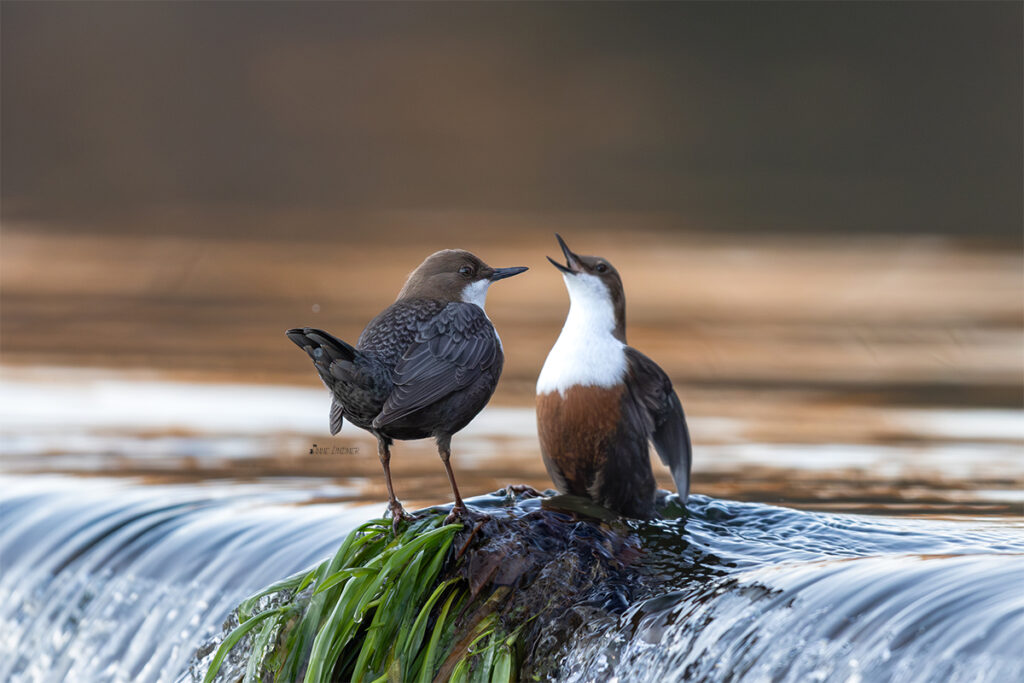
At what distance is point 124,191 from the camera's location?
92.5ft

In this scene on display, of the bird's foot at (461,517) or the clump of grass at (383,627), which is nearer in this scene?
the clump of grass at (383,627)

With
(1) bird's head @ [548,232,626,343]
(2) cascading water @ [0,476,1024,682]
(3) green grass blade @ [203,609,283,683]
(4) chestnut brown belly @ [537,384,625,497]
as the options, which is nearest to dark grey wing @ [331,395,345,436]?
(3) green grass blade @ [203,609,283,683]

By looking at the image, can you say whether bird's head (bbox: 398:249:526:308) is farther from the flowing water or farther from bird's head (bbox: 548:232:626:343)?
the flowing water

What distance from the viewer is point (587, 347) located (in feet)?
18.1

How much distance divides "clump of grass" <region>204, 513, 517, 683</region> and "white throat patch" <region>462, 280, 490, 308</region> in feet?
2.81

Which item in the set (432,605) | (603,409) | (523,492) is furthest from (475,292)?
(432,605)

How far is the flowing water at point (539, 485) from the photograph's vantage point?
4551 mm

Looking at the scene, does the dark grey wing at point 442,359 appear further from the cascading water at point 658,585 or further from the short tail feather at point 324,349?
the cascading water at point 658,585

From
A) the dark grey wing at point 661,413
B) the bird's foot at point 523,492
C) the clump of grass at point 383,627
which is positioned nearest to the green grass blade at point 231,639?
the clump of grass at point 383,627

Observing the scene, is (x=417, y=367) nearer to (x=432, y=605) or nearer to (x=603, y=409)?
(x=432, y=605)

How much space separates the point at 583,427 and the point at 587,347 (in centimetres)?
33

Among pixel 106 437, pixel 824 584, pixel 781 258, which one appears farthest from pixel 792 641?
pixel 781 258

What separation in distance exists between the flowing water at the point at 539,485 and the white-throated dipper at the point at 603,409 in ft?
0.82

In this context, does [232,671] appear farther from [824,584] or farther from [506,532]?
[824,584]
